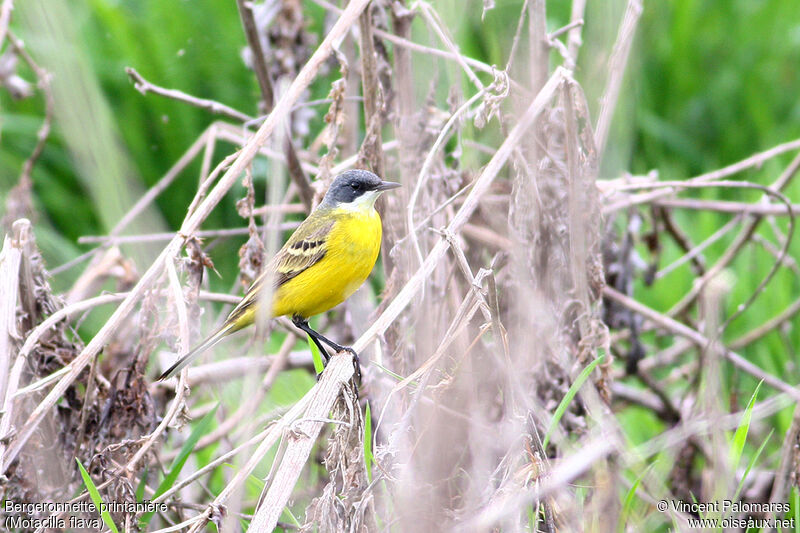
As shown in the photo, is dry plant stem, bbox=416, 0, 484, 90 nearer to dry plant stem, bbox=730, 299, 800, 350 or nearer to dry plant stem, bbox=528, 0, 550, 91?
dry plant stem, bbox=528, 0, 550, 91

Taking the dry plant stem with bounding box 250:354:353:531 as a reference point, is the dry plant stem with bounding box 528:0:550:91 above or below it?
above

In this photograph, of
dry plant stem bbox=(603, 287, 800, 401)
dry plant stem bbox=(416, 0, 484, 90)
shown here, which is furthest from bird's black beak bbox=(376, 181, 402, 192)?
dry plant stem bbox=(603, 287, 800, 401)

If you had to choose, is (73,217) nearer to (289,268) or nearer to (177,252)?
(289,268)

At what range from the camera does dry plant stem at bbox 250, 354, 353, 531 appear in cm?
203

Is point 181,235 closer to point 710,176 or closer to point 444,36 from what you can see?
point 444,36

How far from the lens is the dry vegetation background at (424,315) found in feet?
7.02

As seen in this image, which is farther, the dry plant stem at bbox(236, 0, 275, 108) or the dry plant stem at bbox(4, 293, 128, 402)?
the dry plant stem at bbox(236, 0, 275, 108)

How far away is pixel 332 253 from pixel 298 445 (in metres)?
1.63

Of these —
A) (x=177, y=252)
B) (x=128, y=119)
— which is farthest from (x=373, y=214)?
(x=128, y=119)

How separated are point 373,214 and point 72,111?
2.51m

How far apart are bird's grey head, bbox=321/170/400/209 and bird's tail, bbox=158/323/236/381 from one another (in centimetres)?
71

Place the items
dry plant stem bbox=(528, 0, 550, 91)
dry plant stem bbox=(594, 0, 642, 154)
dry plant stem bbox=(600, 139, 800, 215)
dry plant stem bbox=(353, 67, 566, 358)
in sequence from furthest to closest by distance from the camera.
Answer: dry plant stem bbox=(600, 139, 800, 215), dry plant stem bbox=(528, 0, 550, 91), dry plant stem bbox=(594, 0, 642, 154), dry plant stem bbox=(353, 67, 566, 358)

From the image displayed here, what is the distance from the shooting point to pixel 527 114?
2488mm

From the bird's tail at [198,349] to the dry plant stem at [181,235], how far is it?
0.24m
